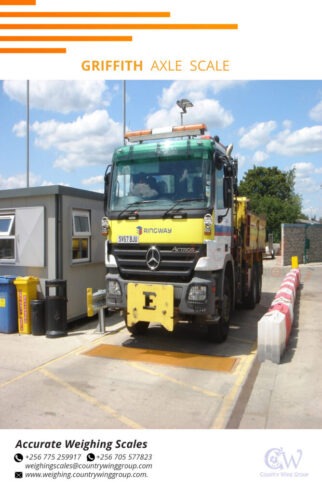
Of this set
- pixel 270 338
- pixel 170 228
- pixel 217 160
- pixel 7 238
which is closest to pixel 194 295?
pixel 170 228

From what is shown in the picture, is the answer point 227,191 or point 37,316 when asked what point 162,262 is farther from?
point 37,316

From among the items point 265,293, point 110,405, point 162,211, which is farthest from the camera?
point 265,293

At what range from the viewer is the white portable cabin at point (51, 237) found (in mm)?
8273

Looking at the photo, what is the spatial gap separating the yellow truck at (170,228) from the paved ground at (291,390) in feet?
4.15

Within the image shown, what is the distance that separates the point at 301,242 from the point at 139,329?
20281 millimetres

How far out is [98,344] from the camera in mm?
7367

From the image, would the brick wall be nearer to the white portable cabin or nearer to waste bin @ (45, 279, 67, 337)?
the white portable cabin

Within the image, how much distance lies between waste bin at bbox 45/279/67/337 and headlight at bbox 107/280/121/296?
140 centimetres

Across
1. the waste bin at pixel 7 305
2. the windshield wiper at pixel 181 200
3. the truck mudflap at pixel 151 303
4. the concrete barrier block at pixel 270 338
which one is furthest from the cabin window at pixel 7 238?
the concrete barrier block at pixel 270 338

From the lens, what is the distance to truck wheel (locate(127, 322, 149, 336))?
7777 millimetres

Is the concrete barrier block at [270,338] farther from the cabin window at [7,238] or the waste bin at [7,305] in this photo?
the cabin window at [7,238]
